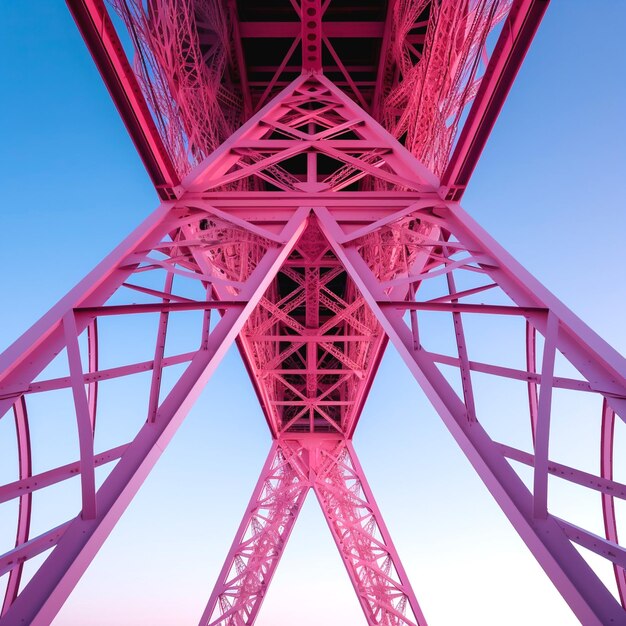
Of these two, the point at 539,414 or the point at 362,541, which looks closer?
the point at 539,414

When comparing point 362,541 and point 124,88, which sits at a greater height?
point 124,88

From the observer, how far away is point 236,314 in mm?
4453

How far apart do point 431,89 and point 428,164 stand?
3.77ft

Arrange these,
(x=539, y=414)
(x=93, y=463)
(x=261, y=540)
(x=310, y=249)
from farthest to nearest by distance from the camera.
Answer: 1. (x=261, y=540)
2. (x=310, y=249)
3. (x=539, y=414)
4. (x=93, y=463)

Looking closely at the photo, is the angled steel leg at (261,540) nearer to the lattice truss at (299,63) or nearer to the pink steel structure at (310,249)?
the pink steel structure at (310,249)

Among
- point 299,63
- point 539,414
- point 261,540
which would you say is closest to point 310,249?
point 299,63

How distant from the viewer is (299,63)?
11336mm

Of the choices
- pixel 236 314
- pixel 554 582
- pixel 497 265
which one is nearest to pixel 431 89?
pixel 497 265

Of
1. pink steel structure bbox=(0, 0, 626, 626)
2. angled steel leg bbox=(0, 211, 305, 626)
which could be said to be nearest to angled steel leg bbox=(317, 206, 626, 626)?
pink steel structure bbox=(0, 0, 626, 626)

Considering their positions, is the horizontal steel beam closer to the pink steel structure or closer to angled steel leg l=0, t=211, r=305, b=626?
the pink steel structure

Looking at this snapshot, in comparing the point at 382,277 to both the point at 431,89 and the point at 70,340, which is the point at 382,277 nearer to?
Answer: the point at 431,89

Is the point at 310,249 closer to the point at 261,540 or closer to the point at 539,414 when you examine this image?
the point at 539,414

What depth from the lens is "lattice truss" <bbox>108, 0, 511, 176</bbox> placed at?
223 inches

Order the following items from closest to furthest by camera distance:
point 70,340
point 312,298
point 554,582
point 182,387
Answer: point 554,582 → point 70,340 → point 182,387 → point 312,298
